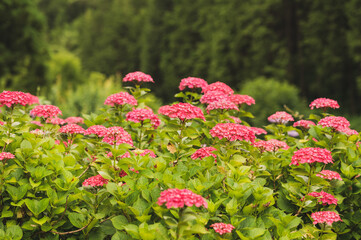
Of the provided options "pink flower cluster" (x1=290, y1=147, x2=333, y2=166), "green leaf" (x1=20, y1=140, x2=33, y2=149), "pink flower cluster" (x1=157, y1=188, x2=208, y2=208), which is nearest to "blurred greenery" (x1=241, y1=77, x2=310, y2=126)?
"pink flower cluster" (x1=290, y1=147, x2=333, y2=166)

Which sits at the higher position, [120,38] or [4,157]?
[120,38]

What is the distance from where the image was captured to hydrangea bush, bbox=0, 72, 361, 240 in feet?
6.07

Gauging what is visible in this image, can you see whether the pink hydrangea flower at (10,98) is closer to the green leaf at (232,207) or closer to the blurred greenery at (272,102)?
the green leaf at (232,207)

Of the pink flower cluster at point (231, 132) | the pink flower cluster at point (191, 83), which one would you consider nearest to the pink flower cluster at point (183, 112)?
the pink flower cluster at point (231, 132)

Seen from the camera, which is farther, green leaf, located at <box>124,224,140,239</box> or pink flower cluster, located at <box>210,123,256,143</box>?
pink flower cluster, located at <box>210,123,256,143</box>

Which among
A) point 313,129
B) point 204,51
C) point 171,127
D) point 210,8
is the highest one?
point 210,8

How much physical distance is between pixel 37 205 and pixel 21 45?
1425 cm

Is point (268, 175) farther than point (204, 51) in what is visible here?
No

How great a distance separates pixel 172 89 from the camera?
2223cm

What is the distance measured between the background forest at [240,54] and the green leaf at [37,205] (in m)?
5.43

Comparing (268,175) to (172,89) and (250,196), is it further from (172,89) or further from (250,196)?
(172,89)

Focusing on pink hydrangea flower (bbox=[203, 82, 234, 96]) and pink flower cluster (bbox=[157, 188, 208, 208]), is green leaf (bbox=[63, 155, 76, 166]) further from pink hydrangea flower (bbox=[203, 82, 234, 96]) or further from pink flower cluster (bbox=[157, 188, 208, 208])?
pink hydrangea flower (bbox=[203, 82, 234, 96])

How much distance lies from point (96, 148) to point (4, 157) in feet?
2.42

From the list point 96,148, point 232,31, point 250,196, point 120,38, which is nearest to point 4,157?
point 96,148
